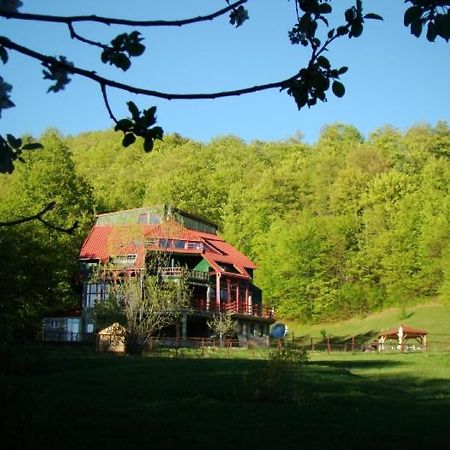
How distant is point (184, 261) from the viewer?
47656 millimetres

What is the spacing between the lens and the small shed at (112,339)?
1220 inches

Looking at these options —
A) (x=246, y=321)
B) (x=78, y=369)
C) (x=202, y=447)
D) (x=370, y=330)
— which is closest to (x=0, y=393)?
(x=202, y=447)

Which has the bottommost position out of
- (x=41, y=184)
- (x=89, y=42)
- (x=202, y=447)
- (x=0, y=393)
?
(x=202, y=447)

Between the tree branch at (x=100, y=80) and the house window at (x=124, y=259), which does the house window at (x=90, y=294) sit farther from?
the tree branch at (x=100, y=80)

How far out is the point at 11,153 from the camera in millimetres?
2822

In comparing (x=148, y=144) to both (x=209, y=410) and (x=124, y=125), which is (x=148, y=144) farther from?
(x=209, y=410)

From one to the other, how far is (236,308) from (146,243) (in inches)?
417

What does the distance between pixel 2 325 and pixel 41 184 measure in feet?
123

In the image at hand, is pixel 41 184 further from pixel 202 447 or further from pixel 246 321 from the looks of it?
pixel 202 447

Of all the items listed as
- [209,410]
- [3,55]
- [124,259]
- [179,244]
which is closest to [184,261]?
[179,244]

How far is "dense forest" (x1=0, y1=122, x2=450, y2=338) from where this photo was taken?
1994 inches

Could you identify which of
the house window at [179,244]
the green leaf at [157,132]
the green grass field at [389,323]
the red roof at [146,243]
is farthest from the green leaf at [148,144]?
the green grass field at [389,323]

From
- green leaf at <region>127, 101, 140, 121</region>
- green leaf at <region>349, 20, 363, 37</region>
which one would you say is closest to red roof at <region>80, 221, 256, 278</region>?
green leaf at <region>349, 20, 363, 37</region>

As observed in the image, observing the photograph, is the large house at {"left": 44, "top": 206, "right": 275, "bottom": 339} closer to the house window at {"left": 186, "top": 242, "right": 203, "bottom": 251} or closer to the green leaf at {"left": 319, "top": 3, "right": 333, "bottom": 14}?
the house window at {"left": 186, "top": 242, "right": 203, "bottom": 251}
